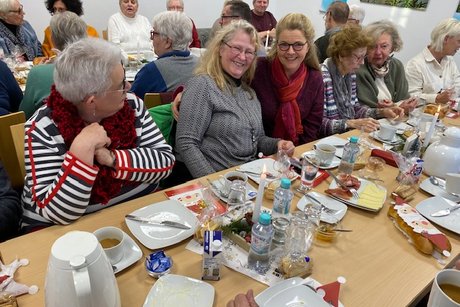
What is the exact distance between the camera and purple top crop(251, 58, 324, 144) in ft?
6.70

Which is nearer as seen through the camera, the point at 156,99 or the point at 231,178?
the point at 231,178

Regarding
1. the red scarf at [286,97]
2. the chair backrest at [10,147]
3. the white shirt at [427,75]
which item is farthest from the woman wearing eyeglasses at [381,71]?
the chair backrest at [10,147]

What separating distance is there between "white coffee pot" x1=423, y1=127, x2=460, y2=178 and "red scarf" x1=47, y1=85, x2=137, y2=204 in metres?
1.36

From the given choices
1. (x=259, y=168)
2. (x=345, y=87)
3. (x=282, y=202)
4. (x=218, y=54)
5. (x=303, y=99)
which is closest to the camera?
(x=282, y=202)

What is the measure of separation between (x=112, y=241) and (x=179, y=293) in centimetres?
25

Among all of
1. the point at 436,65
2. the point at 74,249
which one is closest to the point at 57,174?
the point at 74,249

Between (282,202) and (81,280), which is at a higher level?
(81,280)

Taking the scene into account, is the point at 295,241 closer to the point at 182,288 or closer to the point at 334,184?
the point at 182,288

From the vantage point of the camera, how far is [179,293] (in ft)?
2.90

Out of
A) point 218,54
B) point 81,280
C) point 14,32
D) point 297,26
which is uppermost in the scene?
point 297,26

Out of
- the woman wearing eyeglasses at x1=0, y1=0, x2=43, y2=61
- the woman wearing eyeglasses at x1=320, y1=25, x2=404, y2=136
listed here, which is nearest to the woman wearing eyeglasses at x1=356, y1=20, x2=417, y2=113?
the woman wearing eyeglasses at x1=320, y1=25, x2=404, y2=136

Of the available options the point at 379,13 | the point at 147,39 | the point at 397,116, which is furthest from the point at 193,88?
the point at 379,13

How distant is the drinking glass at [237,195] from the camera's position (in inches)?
48.9

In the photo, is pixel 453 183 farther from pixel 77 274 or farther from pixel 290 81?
pixel 77 274
